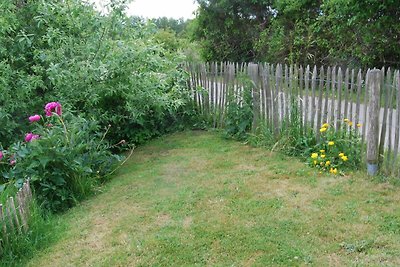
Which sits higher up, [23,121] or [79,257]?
[23,121]

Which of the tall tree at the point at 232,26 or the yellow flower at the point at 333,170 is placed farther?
the tall tree at the point at 232,26

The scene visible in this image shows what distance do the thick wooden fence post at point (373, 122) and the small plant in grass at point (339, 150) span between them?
0.19 meters

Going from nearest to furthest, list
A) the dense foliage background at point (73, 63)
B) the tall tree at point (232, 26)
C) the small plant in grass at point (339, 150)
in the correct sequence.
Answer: the small plant in grass at point (339, 150) → the dense foliage background at point (73, 63) → the tall tree at point (232, 26)

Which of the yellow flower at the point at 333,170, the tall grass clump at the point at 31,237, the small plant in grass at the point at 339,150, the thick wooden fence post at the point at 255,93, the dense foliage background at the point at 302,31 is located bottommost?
the tall grass clump at the point at 31,237

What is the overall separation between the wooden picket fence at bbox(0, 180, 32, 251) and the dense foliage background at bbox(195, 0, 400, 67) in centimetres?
720

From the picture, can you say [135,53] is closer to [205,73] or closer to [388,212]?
[205,73]

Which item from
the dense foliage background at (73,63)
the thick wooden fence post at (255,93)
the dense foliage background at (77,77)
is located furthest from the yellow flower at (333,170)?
the dense foliage background at (73,63)

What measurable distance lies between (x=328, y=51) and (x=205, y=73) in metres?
5.18

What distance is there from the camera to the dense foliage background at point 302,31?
8766 millimetres

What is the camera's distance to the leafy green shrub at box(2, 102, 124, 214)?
470cm

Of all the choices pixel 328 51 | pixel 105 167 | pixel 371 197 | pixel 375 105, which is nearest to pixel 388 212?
pixel 371 197

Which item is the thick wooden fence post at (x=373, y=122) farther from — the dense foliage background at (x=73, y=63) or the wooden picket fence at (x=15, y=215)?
the wooden picket fence at (x=15, y=215)

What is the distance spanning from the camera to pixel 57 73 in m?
5.80

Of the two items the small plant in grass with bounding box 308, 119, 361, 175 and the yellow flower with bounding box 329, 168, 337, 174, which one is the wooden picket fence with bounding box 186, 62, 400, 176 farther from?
the yellow flower with bounding box 329, 168, 337, 174
